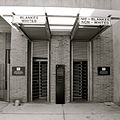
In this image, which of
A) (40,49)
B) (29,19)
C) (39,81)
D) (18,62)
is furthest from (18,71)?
(29,19)

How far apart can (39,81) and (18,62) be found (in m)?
1.71

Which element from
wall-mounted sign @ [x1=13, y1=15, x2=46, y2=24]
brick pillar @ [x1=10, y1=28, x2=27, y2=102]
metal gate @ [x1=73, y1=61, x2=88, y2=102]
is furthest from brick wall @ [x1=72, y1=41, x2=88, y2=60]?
Answer: wall-mounted sign @ [x1=13, y1=15, x2=46, y2=24]

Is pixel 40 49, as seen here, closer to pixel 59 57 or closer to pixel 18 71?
pixel 59 57

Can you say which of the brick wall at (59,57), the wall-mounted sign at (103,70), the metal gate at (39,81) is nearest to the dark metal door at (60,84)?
the brick wall at (59,57)

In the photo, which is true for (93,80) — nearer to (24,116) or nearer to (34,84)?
(34,84)

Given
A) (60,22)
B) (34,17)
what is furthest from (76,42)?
(34,17)

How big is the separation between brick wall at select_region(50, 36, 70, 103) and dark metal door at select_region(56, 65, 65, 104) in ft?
0.83

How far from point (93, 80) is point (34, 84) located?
334cm

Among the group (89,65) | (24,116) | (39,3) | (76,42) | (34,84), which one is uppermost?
(39,3)

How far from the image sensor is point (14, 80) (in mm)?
9992

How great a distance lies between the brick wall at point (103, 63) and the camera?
10.2 metres

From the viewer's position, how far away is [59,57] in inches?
403

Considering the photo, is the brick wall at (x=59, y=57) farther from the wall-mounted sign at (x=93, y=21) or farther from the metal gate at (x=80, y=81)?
the wall-mounted sign at (x=93, y=21)

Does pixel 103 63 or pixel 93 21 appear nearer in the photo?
pixel 93 21
